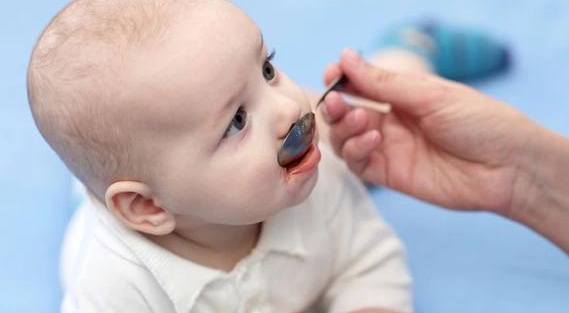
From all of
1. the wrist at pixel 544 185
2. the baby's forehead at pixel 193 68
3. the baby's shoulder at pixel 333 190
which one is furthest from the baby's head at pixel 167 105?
the wrist at pixel 544 185

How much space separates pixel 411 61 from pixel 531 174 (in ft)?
1.01

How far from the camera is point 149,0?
680 mm

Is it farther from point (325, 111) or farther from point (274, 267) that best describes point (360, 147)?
point (274, 267)

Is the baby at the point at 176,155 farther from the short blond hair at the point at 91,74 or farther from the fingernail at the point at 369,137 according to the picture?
the fingernail at the point at 369,137

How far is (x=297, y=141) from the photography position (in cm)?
71

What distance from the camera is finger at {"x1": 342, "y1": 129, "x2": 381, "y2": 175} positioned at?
0.91m

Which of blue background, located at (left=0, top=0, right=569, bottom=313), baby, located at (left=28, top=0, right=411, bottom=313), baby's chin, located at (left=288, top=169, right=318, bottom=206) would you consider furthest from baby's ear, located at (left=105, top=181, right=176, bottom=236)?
blue background, located at (left=0, top=0, right=569, bottom=313)

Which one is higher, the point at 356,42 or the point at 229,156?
the point at 229,156

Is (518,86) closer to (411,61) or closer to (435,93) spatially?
(411,61)

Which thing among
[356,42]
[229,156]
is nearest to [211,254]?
[229,156]

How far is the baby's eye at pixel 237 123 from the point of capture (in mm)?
697

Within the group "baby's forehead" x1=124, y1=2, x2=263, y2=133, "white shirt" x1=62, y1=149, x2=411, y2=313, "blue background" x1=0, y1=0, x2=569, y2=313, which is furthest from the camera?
"blue background" x1=0, y1=0, x2=569, y2=313

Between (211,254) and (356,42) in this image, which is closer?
(211,254)

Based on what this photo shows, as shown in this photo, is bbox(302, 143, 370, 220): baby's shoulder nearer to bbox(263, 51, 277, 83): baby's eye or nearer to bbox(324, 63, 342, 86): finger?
bbox(324, 63, 342, 86): finger
